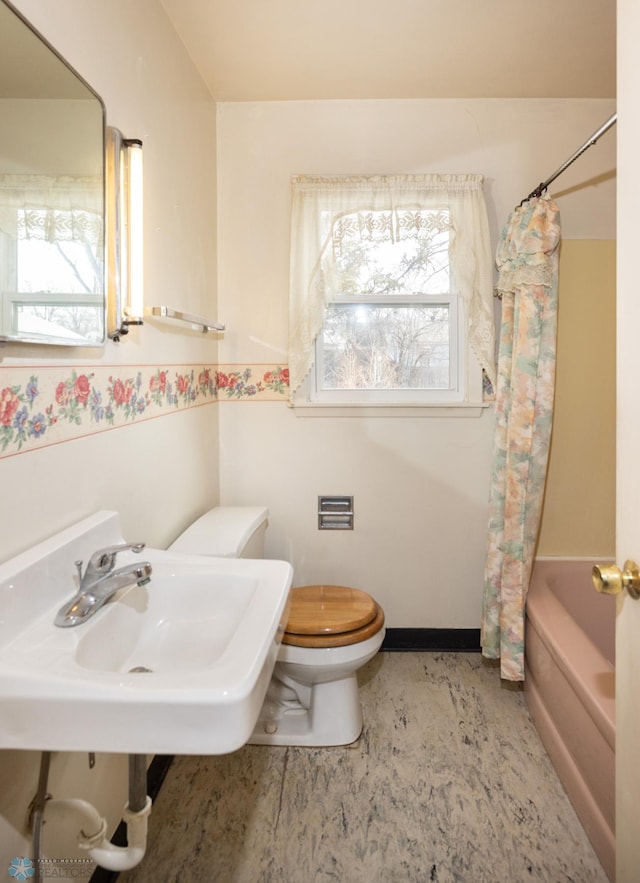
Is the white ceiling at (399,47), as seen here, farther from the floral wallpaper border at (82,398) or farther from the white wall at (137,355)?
the floral wallpaper border at (82,398)

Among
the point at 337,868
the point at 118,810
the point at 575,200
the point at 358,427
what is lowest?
the point at 337,868

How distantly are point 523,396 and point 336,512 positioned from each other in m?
0.94

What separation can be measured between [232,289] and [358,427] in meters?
0.83

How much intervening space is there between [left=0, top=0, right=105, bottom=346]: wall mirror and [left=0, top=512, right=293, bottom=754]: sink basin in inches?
17.9

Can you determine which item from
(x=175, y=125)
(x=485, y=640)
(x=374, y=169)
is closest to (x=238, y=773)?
(x=485, y=640)

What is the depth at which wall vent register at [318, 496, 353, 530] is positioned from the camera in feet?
8.10

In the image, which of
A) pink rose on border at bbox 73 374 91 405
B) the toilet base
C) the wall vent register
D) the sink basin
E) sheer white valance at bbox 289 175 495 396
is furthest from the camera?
the wall vent register

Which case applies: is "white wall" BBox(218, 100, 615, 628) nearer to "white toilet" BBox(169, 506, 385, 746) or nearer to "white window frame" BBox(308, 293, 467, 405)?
"white window frame" BBox(308, 293, 467, 405)

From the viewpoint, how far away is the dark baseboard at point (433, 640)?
2.50m

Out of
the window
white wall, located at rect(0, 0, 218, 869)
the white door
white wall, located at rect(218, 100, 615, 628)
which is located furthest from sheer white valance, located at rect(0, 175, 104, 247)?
white wall, located at rect(218, 100, 615, 628)

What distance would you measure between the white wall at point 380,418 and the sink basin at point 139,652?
1.20 m

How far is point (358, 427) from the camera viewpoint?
7.98ft

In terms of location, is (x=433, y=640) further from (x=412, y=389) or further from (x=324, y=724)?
(x=412, y=389)

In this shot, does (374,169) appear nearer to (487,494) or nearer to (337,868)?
(487,494)
